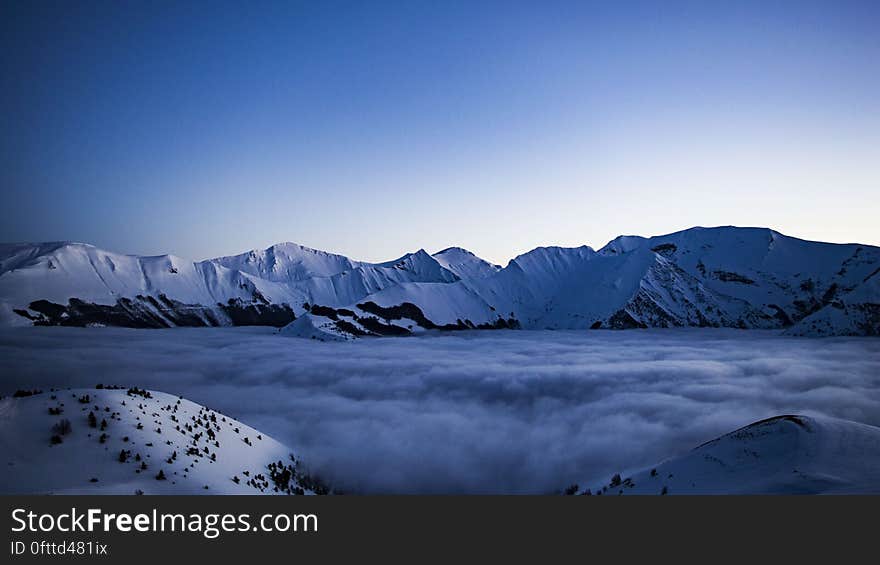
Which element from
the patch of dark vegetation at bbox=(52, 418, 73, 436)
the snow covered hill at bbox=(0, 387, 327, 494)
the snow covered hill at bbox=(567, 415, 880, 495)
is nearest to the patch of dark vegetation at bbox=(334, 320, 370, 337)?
the snow covered hill at bbox=(0, 387, 327, 494)

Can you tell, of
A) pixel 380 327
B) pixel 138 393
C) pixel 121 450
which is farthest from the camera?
pixel 380 327

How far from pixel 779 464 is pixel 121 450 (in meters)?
37.8

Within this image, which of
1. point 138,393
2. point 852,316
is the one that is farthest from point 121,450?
point 852,316

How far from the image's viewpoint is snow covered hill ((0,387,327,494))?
58.2ft

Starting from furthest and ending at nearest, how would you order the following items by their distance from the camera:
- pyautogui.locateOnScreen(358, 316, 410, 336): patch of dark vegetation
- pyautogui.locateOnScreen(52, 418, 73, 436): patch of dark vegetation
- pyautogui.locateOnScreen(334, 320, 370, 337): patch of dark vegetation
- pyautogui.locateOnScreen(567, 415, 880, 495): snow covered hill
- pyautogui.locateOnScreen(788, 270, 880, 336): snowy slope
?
pyautogui.locateOnScreen(358, 316, 410, 336): patch of dark vegetation → pyautogui.locateOnScreen(334, 320, 370, 337): patch of dark vegetation → pyautogui.locateOnScreen(788, 270, 880, 336): snowy slope → pyautogui.locateOnScreen(567, 415, 880, 495): snow covered hill → pyautogui.locateOnScreen(52, 418, 73, 436): patch of dark vegetation

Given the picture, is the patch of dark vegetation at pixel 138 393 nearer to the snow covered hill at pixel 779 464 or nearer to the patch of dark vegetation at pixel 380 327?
the snow covered hill at pixel 779 464

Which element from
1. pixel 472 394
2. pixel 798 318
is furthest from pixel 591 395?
pixel 798 318

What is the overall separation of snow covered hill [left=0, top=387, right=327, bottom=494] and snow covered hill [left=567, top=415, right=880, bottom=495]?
2716 centimetres

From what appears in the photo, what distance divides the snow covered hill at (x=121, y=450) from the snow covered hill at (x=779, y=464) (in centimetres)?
2716

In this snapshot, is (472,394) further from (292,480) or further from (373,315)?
(373,315)

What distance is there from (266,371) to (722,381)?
105117 millimetres

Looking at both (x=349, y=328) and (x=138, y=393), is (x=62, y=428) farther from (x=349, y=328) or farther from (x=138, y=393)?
(x=349, y=328)

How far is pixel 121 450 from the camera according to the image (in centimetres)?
2056

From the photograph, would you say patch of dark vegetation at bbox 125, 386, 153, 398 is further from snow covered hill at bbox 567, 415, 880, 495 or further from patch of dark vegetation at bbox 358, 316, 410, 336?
patch of dark vegetation at bbox 358, 316, 410, 336
